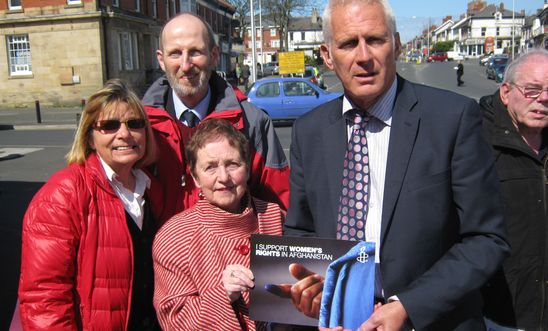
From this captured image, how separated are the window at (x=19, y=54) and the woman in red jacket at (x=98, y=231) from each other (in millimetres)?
30031

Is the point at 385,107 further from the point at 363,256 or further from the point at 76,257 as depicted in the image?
the point at 76,257

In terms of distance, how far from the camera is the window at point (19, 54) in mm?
28797

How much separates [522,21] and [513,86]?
4685 inches

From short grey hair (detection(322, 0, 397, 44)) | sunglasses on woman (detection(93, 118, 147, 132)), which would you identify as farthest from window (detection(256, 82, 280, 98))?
short grey hair (detection(322, 0, 397, 44))

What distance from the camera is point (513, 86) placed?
8.99ft

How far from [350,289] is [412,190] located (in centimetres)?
43

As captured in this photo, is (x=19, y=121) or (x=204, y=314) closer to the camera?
(x=204, y=314)

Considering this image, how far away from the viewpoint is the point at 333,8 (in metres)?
1.85

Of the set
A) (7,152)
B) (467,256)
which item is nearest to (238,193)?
(467,256)

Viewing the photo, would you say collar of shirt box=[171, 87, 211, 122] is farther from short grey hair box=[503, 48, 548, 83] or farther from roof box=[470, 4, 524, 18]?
roof box=[470, 4, 524, 18]

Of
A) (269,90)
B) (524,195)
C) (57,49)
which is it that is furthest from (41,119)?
(524,195)

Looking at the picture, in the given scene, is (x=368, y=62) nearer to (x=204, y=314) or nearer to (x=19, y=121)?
(x=204, y=314)

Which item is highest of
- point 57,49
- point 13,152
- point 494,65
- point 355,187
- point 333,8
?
point 57,49

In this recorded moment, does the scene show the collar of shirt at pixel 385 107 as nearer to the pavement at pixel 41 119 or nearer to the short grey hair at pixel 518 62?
the short grey hair at pixel 518 62
